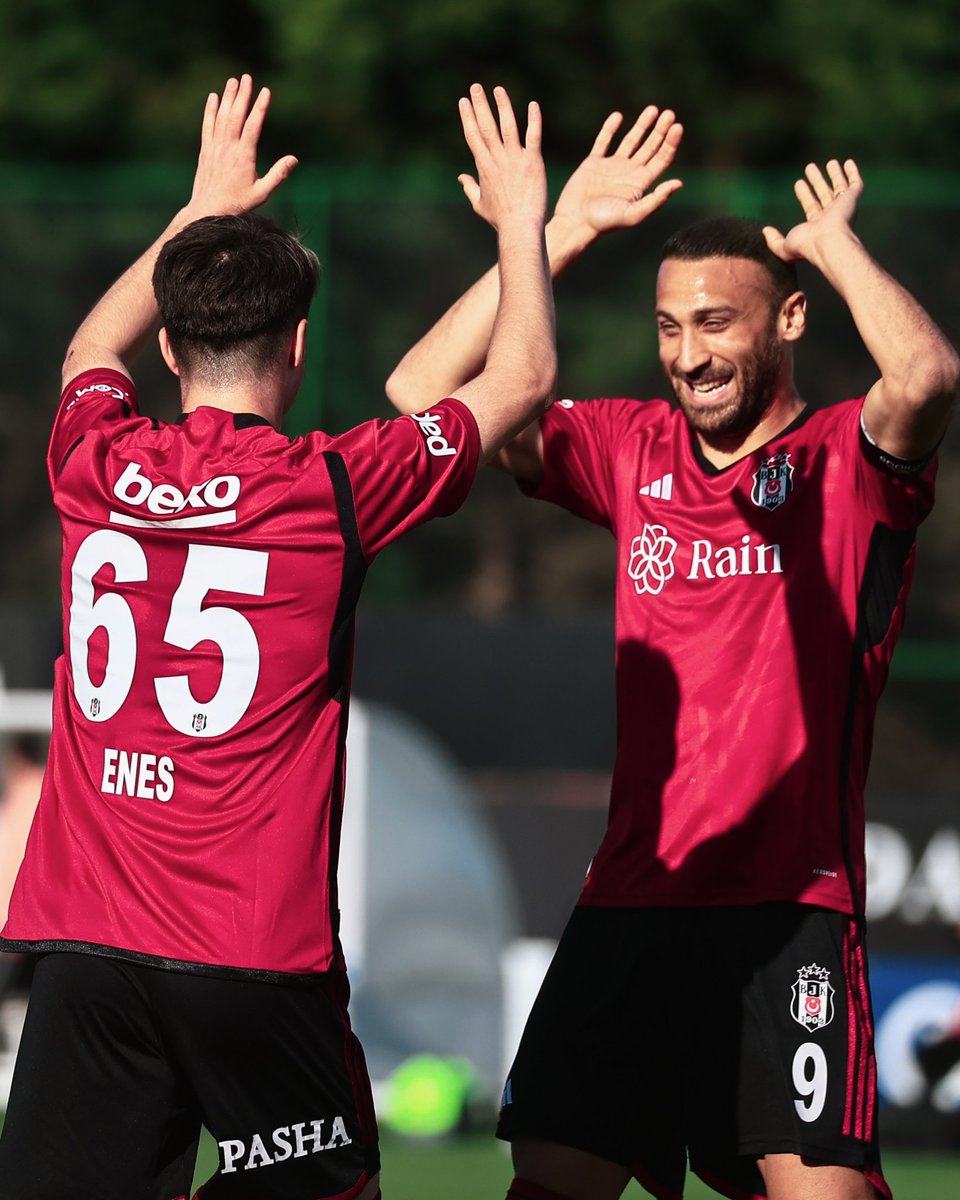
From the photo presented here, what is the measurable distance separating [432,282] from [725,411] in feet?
25.7

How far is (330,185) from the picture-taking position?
11.9 m

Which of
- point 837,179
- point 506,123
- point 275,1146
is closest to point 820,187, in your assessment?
point 837,179

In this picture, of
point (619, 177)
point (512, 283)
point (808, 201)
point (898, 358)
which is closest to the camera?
point (512, 283)

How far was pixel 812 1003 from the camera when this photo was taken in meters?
4.10

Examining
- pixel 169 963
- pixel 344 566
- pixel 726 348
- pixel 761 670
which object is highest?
pixel 726 348

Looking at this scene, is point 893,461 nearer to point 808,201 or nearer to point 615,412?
point 808,201

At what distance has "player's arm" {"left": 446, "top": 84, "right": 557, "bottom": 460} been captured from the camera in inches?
145

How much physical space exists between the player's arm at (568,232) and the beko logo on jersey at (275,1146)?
6.17ft

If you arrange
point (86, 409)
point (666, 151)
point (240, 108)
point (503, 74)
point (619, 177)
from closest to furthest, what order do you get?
point (86, 409), point (240, 108), point (666, 151), point (619, 177), point (503, 74)

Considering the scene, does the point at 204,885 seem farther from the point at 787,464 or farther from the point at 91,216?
the point at 91,216

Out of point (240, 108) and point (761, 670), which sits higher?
point (240, 108)

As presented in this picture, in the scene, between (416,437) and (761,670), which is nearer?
(416,437)

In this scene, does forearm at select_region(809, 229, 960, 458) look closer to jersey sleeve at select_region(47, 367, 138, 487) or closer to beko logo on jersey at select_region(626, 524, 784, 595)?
beko logo on jersey at select_region(626, 524, 784, 595)

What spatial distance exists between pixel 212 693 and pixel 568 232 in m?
1.75
